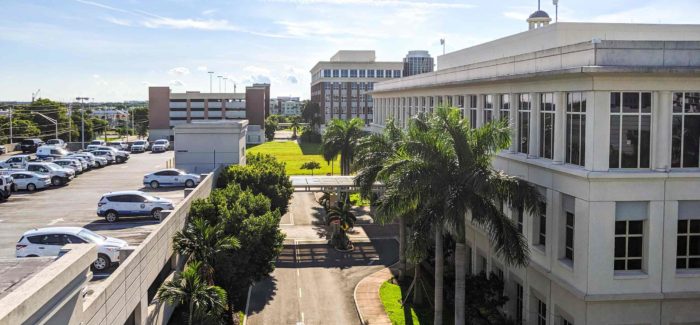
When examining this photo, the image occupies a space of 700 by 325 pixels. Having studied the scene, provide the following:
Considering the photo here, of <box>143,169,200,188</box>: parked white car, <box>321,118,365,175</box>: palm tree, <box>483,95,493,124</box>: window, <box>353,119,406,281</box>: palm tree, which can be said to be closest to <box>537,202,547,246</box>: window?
<box>483,95,493,124</box>: window

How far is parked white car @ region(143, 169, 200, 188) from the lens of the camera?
4725cm

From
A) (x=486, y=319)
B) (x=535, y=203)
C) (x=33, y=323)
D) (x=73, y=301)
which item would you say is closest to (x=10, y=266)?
(x=73, y=301)

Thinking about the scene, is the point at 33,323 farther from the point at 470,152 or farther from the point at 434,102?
the point at 434,102

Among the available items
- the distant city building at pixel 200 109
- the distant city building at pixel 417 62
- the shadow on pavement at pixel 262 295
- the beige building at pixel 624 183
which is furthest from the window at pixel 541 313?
the distant city building at pixel 200 109

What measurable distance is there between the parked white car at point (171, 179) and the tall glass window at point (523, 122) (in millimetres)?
27561

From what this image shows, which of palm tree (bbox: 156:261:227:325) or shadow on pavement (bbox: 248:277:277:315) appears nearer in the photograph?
palm tree (bbox: 156:261:227:325)

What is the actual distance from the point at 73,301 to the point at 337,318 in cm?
1629

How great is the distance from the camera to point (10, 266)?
1380 cm

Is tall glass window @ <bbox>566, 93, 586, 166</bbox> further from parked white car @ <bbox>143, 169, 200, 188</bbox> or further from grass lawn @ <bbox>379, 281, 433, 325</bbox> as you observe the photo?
parked white car @ <bbox>143, 169, 200, 188</bbox>

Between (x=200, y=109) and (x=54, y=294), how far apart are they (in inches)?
4606

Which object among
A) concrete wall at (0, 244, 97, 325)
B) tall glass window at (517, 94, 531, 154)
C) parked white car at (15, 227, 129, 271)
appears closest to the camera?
concrete wall at (0, 244, 97, 325)

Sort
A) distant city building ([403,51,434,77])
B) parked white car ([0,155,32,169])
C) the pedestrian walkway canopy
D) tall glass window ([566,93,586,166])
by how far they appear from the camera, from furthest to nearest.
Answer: distant city building ([403,51,434,77]) → parked white car ([0,155,32,169]) → the pedestrian walkway canopy → tall glass window ([566,93,586,166])

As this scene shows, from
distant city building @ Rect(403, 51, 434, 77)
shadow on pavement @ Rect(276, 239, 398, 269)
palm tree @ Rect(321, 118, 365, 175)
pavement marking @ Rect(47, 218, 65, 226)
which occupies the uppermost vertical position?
distant city building @ Rect(403, 51, 434, 77)

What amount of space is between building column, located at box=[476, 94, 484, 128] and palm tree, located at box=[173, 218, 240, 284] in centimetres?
1327
